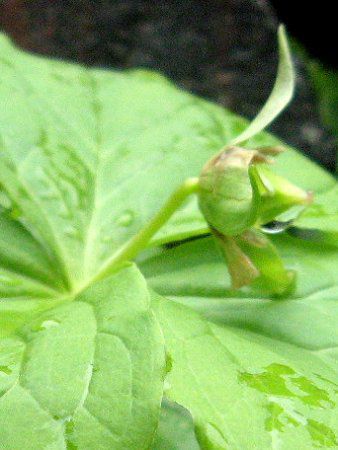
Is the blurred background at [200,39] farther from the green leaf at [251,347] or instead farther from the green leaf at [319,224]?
the green leaf at [251,347]

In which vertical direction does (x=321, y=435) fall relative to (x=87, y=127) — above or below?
above

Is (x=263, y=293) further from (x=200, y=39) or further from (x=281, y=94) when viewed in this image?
(x=200, y=39)

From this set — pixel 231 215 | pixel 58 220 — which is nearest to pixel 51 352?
pixel 231 215

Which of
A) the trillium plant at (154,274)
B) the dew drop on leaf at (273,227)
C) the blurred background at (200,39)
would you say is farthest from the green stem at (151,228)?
the blurred background at (200,39)

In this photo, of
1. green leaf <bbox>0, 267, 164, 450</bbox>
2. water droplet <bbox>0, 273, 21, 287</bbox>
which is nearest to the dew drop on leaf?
green leaf <bbox>0, 267, 164, 450</bbox>

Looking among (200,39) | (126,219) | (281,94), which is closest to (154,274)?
(126,219)

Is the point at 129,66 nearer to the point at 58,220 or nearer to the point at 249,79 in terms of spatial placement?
the point at 249,79
